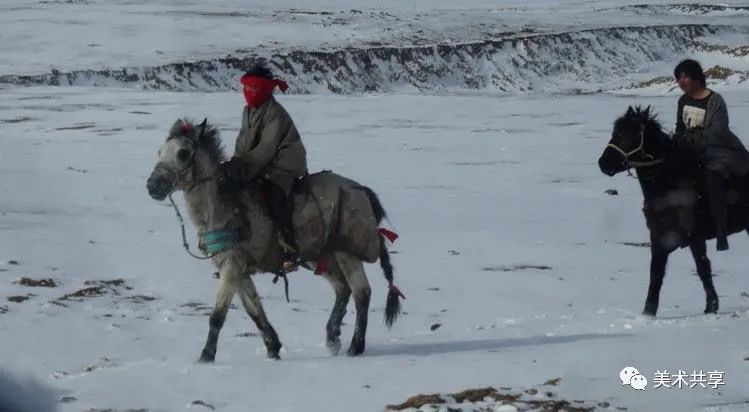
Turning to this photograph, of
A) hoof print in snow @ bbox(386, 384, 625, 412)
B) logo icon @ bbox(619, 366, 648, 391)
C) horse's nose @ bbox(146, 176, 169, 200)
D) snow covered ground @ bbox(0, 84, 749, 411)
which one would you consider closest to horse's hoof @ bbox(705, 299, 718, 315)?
snow covered ground @ bbox(0, 84, 749, 411)

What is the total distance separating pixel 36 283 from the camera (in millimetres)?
12102

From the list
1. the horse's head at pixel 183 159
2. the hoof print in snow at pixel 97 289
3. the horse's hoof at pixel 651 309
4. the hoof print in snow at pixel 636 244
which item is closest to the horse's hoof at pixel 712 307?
the horse's hoof at pixel 651 309

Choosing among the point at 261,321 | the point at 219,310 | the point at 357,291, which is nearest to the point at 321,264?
the point at 357,291

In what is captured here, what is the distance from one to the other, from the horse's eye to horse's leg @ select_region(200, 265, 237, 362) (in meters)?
0.84

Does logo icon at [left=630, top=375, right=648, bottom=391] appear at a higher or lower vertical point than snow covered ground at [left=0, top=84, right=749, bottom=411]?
higher

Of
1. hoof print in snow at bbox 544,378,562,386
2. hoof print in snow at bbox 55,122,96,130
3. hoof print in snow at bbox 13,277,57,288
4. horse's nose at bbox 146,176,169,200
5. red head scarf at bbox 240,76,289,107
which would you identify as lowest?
hoof print in snow at bbox 55,122,96,130

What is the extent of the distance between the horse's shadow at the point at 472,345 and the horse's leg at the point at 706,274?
1358 mm

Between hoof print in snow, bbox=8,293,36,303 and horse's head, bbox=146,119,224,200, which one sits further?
hoof print in snow, bbox=8,293,36,303

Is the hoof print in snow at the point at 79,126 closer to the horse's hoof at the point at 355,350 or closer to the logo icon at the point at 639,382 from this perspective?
the horse's hoof at the point at 355,350

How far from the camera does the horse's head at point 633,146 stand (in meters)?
9.76

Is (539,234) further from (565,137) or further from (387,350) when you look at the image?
(565,137)

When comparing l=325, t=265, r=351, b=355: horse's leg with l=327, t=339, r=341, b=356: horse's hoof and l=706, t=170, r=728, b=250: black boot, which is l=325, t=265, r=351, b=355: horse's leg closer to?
l=327, t=339, r=341, b=356: horse's hoof

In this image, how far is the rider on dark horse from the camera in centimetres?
1007

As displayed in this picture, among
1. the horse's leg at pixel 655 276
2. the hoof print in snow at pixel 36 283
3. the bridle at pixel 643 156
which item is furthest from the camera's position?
the hoof print in snow at pixel 36 283
